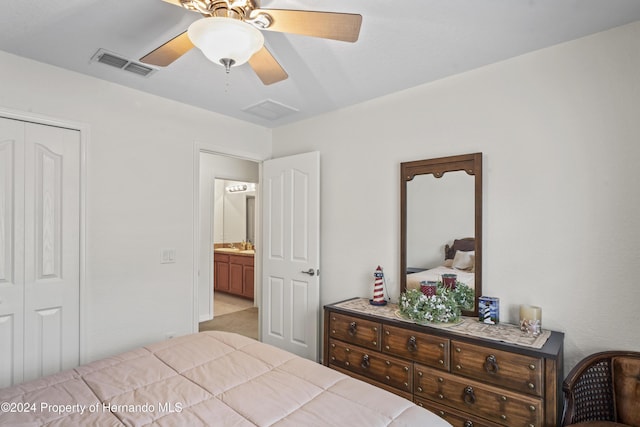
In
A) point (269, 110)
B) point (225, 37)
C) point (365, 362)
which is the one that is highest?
point (269, 110)

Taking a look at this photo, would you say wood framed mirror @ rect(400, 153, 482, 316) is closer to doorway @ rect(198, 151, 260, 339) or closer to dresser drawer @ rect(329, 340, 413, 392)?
dresser drawer @ rect(329, 340, 413, 392)

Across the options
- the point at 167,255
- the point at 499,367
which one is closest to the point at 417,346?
the point at 499,367

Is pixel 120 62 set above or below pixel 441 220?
above

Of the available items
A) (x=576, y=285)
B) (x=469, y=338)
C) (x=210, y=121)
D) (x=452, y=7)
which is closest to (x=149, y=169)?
(x=210, y=121)

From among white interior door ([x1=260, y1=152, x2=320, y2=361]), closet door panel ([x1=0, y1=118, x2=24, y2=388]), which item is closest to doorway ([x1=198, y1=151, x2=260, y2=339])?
white interior door ([x1=260, y1=152, x2=320, y2=361])

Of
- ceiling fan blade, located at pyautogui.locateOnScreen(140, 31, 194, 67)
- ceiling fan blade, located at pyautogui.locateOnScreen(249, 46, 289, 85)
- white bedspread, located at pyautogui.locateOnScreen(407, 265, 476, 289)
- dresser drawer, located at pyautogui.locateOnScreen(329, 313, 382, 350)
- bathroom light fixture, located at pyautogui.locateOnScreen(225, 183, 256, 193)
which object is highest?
ceiling fan blade, located at pyautogui.locateOnScreen(140, 31, 194, 67)

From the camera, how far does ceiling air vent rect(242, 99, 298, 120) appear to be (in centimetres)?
317

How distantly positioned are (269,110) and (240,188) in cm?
380

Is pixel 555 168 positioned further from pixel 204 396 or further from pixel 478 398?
pixel 204 396

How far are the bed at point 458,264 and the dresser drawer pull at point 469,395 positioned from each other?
2.20 ft

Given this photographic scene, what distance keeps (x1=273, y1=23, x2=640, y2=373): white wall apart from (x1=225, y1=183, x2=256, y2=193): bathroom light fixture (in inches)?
170

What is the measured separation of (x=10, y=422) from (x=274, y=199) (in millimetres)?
2700

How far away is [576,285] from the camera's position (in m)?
2.07

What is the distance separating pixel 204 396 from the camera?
4.72ft
